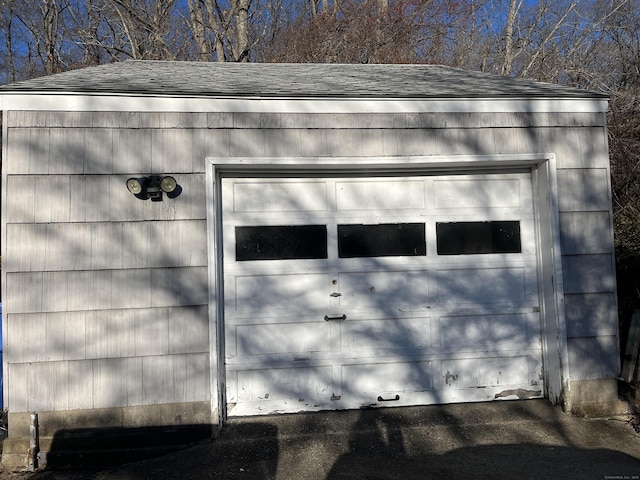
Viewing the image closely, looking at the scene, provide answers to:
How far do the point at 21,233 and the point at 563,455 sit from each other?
460 centimetres

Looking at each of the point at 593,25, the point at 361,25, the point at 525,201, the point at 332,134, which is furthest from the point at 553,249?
the point at 361,25

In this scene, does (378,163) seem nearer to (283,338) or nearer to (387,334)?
(387,334)

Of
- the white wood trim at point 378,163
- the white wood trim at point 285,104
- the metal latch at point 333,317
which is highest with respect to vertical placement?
the white wood trim at point 285,104

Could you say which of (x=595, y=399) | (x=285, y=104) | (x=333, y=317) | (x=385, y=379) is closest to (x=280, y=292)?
(x=333, y=317)

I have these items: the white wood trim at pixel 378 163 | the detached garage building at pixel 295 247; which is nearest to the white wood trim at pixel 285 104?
the detached garage building at pixel 295 247

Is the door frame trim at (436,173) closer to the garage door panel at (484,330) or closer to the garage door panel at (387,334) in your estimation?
the garage door panel at (484,330)

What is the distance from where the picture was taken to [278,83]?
198 inches

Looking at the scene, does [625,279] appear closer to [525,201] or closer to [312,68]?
[525,201]

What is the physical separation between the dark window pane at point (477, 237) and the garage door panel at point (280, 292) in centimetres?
119

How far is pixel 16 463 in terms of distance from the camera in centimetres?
402

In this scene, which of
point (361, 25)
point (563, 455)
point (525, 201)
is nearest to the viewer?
point (563, 455)

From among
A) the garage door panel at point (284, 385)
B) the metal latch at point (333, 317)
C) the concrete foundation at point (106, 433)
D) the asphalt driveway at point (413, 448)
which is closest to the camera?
the asphalt driveway at point (413, 448)

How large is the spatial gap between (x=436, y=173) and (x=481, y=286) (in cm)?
116

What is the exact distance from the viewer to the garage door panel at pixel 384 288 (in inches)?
189
